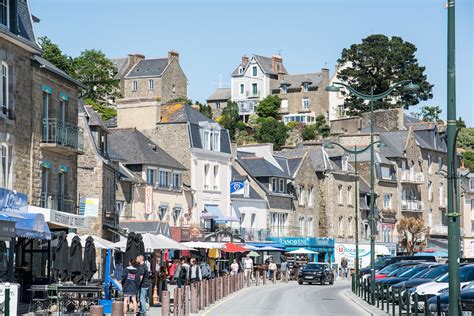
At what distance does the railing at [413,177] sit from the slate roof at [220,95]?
209 feet

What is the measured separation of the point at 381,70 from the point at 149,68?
31.7 meters

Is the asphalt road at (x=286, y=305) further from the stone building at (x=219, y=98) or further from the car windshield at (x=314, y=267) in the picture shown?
the stone building at (x=219, y=98)

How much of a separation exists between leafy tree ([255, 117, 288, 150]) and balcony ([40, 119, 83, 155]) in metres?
86.0

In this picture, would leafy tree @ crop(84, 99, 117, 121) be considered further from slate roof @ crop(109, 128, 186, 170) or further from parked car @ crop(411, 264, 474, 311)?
parked car @ crop(411, 264, 474, 311)

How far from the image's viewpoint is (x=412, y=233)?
98312 millimetres

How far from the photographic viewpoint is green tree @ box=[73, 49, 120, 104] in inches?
3848

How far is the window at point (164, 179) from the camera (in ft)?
228

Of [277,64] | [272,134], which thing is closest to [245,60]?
[277,64]

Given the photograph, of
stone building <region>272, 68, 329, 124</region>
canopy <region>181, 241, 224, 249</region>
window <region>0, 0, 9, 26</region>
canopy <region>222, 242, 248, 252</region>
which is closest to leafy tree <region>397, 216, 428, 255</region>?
canopy <region>222, 242, 248, 252</region>

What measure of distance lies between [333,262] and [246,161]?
11345 mm

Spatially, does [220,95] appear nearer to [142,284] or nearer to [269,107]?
[269,107]

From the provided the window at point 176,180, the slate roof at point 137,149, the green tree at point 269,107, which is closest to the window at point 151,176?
the slate roof at point 137,149

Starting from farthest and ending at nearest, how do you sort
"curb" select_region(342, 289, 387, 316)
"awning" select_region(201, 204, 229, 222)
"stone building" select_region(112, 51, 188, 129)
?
"stone building" select_region(112, 51, 188, 129) < "awning" select_region(201, 204, 229, 222) < "curb" select_region(342, 289, 387, 316)

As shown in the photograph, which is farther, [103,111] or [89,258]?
[103,111]
